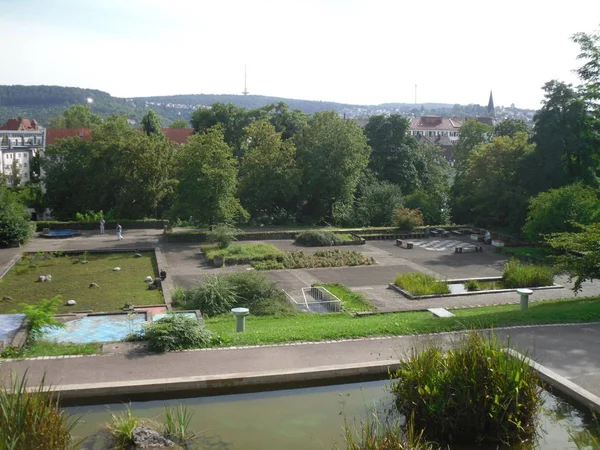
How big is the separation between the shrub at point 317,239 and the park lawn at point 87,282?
24.0 feet

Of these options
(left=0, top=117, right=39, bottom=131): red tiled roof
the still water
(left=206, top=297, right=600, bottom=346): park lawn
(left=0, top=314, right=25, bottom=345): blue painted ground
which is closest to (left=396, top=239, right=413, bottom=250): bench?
(left=206, top=297, right=600, bottom=346): park lawn

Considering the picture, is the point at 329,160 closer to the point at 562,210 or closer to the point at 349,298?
the point at 562,210

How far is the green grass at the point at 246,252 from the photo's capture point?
83.3 ft

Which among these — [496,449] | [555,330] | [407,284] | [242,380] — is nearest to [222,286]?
[407,284]

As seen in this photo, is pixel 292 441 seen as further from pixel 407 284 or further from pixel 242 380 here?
pixel 407 284

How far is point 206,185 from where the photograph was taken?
98.2 ft

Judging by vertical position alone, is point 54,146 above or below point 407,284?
above

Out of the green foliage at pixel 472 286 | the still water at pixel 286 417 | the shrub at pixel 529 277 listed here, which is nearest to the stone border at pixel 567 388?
the still water at pixel 286 417

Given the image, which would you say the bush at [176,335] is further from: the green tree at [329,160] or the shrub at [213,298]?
the green tree at [329,160]

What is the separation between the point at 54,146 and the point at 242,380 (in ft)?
115

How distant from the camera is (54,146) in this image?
4041cm

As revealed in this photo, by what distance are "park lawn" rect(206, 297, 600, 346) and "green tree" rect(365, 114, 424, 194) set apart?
2777cm

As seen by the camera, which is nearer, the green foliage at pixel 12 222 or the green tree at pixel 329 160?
the green foliage at pixel 12 222

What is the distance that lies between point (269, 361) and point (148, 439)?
10.5ft
